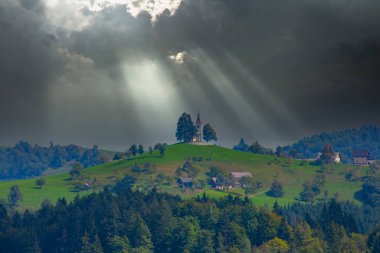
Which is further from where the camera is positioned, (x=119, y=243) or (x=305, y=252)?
(x=119, y=243)

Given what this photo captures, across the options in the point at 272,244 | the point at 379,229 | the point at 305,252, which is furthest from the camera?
the point at 272,244

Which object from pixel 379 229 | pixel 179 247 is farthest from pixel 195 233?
pixel 379 229

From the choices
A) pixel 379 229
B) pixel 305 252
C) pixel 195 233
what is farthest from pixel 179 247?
pixel 379 229

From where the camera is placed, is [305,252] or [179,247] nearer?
[305,252]

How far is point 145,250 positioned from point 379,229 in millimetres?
59403

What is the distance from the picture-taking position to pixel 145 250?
196875 mm

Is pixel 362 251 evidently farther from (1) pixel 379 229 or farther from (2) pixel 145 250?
(2) pixel 145 250

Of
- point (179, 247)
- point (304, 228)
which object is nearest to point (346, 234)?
point (304, 228)

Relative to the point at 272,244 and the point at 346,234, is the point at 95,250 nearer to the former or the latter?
the point at 272,244

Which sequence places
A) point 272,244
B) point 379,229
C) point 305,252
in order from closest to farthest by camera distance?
point 379,229 < point 305,252 < point 272,244

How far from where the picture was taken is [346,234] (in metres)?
197

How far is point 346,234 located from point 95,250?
55535 millimetres

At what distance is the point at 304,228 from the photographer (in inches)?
7815

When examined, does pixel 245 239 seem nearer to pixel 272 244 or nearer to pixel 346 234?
pixel 272 244
